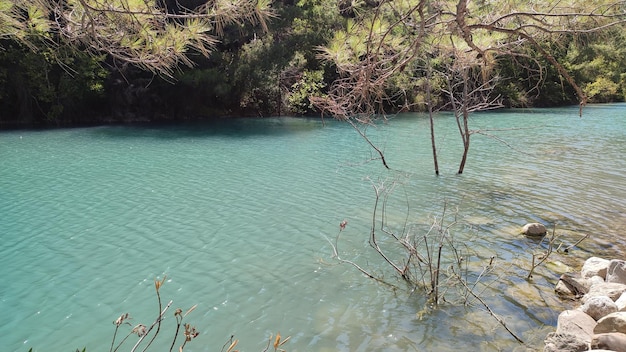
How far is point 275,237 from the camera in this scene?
6.23 meters

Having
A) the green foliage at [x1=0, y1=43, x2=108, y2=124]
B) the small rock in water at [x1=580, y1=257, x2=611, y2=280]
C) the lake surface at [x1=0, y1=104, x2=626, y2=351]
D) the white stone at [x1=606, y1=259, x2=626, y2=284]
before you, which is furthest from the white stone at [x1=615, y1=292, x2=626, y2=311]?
the green foliage at [x1=0, y1=43, x2=108, y2=124]

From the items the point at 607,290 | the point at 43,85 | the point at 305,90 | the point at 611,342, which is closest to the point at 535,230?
the point at 607,290

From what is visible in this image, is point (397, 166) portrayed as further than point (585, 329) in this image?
Yes

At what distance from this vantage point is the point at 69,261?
5.39 metres

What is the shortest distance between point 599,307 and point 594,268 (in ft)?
3.97

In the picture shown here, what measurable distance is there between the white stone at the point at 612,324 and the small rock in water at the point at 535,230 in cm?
287

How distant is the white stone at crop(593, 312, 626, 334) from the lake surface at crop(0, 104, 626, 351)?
0.47 meters

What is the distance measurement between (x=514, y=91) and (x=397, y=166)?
20.7 meters

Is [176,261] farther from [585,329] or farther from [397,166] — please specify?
[397,166]

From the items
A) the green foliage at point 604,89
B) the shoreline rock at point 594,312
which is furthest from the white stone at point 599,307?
the green foliage at point 604,89

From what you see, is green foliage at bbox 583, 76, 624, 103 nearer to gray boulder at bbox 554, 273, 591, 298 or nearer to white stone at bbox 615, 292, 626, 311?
gray boulder at bbox 554, 273, 591, 298

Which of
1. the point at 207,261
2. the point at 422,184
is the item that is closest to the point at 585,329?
the point at 207,261

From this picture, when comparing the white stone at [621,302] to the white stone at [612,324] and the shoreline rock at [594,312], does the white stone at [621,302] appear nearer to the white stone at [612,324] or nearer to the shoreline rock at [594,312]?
the shoreline rock at [594,312]

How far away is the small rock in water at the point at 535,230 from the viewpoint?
Result: 611 cm
